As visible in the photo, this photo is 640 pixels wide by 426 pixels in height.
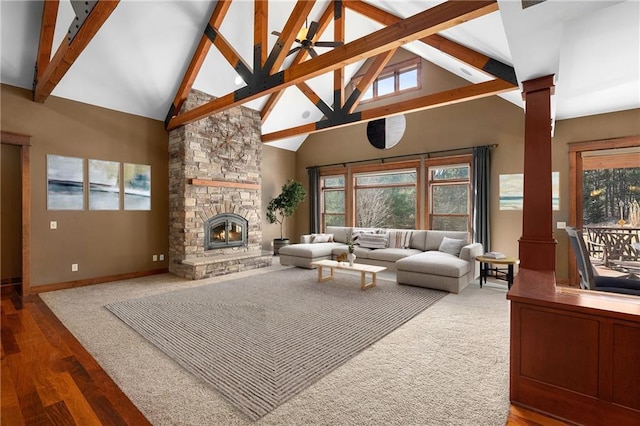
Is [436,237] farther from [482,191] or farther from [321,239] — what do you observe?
[321,239]

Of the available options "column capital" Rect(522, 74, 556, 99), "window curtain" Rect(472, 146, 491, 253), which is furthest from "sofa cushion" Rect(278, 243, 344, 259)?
"column capital" Rect(522, 74, 556, 99)

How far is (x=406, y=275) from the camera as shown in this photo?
4.89 metres

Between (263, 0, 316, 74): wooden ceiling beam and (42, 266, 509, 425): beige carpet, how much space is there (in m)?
3.52

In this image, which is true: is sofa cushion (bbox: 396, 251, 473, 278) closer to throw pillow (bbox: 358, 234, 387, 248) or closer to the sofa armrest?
the sofa armrest

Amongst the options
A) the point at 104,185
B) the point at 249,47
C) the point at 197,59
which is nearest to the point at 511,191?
the point at 249,47

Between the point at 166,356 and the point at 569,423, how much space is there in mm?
2897

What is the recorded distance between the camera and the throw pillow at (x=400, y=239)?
6.27 meters

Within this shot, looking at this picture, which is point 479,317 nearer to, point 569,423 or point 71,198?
point 569,423

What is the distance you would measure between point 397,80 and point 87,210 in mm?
6768

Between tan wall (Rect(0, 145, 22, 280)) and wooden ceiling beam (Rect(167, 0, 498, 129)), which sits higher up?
wooden ceiling beam (Rect(167, 0, 498, 129))

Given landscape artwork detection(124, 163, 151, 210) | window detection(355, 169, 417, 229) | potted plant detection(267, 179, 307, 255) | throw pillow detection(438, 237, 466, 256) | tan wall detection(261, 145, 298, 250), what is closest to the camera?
throw pillow detection(438, 237, 466, 256)

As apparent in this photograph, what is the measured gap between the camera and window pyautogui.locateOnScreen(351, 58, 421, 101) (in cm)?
679

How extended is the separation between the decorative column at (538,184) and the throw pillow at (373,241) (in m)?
3.65

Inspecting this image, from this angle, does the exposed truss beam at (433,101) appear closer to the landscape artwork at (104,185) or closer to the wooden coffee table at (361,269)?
the wooden coffee table at (361,269)
